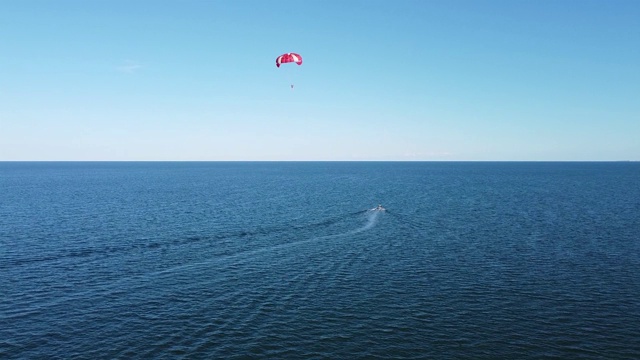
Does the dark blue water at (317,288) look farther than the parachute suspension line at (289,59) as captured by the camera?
No

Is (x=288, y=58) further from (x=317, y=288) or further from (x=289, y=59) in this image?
(x=317, y=288)

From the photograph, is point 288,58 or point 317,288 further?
point 288,58

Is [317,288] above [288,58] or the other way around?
the other way around

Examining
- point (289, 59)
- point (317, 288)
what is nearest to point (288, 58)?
point (289, 59)

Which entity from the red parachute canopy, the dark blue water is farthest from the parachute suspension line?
the dark blue water

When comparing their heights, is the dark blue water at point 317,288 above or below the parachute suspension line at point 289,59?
below

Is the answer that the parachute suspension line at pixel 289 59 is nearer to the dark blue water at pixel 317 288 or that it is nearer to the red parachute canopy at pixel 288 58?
the red parachute canopy at pixel 288 58

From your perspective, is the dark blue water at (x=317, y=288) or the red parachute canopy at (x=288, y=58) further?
the red parachute canopy at (x=288, y=58)

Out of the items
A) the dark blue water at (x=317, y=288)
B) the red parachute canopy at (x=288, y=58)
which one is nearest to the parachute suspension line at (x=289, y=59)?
the red parachute canopy at (x=288, y=58)

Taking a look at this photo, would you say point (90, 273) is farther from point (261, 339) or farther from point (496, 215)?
point (496, 215)
